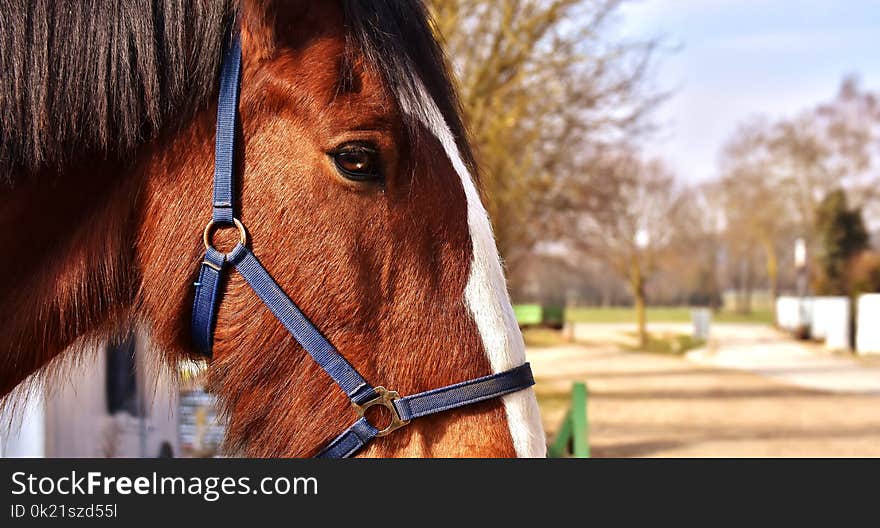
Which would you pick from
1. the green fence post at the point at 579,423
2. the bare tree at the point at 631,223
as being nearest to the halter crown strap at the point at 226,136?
the green fence post at the point at 579,423

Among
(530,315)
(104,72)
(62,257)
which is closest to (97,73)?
(104,72)

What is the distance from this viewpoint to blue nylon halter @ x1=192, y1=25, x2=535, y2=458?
156cm

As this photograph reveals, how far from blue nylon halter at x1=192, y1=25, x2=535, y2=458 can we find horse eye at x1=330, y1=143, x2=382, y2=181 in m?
0.24

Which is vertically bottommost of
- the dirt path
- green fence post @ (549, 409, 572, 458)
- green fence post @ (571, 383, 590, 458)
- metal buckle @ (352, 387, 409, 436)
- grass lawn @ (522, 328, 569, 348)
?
grass lawn @ (522, 328, 569, 348)

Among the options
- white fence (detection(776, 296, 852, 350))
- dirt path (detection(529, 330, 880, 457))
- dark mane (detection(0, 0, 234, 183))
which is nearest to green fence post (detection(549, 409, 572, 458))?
dirt path (detection(529, 330, 880, 457))

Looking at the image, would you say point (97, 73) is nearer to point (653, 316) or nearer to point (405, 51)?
point (405, 51)

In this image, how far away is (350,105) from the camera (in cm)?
161

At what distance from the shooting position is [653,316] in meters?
50.1

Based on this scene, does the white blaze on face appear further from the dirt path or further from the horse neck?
the dirt path

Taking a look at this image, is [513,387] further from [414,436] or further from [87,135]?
[87,135]

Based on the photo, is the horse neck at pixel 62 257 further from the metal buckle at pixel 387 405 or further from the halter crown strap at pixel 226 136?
the metal buckle at pixel 387 405

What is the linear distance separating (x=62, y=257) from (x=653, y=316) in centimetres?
5110

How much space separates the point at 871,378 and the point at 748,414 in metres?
5.79
